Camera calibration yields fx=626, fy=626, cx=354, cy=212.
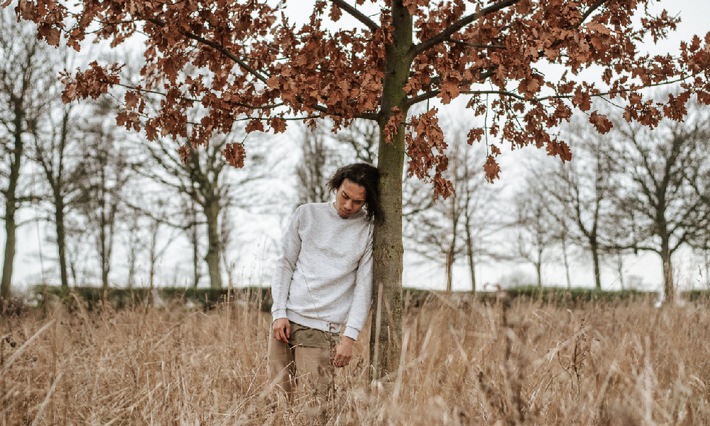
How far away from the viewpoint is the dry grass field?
6.91 feet

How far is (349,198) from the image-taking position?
3.59 m

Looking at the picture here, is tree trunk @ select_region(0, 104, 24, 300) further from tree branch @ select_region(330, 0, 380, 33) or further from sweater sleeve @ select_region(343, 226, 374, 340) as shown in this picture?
sweater sleeve @ select_region(343, 226, 374, 340)

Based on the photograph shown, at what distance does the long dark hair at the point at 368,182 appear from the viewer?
3672mm

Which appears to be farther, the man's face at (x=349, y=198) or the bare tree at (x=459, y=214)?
the bare tree at (x=459, y=214)

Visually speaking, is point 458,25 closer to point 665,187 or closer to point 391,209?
point 391,209

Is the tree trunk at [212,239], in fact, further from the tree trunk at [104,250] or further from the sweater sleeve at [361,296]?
the sweater sleeve at [361,296]

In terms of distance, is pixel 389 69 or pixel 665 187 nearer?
pixel 389 69

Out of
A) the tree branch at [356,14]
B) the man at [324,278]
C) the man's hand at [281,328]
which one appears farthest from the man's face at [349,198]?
the tree branch at [356,14]

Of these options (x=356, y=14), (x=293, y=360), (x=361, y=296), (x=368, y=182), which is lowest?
(x=293, y=360)

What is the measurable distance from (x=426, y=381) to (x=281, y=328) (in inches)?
47.1

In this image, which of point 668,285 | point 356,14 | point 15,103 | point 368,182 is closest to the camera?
point 368,182

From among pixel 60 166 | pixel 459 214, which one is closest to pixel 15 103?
pixel 60 166

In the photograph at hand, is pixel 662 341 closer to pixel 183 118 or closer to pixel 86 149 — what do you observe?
pixel 183 118

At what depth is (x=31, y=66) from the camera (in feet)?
47.1
